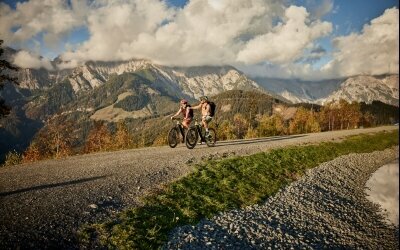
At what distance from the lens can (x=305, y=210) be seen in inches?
773

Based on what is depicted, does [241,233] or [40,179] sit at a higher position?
[40,179]

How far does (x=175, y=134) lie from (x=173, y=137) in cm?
34

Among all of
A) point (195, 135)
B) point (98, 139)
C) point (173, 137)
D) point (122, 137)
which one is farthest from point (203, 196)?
point (122, 137)

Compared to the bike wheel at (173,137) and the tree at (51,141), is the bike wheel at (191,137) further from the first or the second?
the tree at (51,141)

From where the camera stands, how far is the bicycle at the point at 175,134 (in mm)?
28656

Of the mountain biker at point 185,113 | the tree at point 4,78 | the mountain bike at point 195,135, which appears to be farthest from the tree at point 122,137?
the mountain biker at point 185,113

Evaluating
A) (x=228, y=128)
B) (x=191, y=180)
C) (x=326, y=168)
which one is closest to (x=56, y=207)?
(x=191, y=180)

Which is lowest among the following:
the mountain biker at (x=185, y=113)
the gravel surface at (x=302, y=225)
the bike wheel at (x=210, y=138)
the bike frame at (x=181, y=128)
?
the gravel surface at (x=302, y=225)

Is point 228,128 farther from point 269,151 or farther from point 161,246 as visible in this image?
point 161,246

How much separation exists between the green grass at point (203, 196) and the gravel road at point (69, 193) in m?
0.88

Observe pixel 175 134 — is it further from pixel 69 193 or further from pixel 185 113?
pixel 69 193

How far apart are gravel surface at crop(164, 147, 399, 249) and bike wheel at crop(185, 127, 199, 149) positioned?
9.67 m

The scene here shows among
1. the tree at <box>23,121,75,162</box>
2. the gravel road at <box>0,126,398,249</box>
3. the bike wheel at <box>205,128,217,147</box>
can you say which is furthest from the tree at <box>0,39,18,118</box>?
the bike wheel at <box>205,128,217,147</box>

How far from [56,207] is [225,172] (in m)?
11.8
